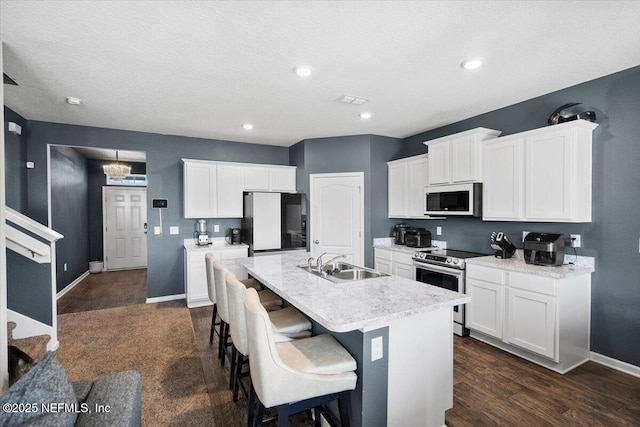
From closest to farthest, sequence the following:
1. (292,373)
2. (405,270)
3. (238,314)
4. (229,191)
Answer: (292,373) → (238,314) → (405,270) → (229,191)

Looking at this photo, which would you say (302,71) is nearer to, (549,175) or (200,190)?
(549,175)

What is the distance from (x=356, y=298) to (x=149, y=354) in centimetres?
247

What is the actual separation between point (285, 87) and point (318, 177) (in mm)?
2226

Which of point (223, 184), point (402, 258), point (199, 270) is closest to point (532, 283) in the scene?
point (402, 258)

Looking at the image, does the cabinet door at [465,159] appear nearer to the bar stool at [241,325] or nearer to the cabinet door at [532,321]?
the cabinet door at [532,321]

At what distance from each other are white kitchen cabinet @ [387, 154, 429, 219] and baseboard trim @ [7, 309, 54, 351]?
4.58 m

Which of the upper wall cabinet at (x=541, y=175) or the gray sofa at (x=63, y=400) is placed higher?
the upper wall cabinet at (x=541, y=175)

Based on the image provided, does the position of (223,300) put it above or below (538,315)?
above

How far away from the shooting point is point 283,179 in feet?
17.8

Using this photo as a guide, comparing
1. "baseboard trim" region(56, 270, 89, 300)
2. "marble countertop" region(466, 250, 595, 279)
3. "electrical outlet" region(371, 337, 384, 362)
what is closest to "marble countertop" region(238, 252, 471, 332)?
"electrical outlet" region(371, 337, 384, 362)

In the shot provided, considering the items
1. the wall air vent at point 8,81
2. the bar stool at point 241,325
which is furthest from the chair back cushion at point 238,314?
the wall air vent at point 8,81

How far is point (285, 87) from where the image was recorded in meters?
3.07

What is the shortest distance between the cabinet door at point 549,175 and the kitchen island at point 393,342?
5.96ft

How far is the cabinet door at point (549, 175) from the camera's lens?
2.88m
